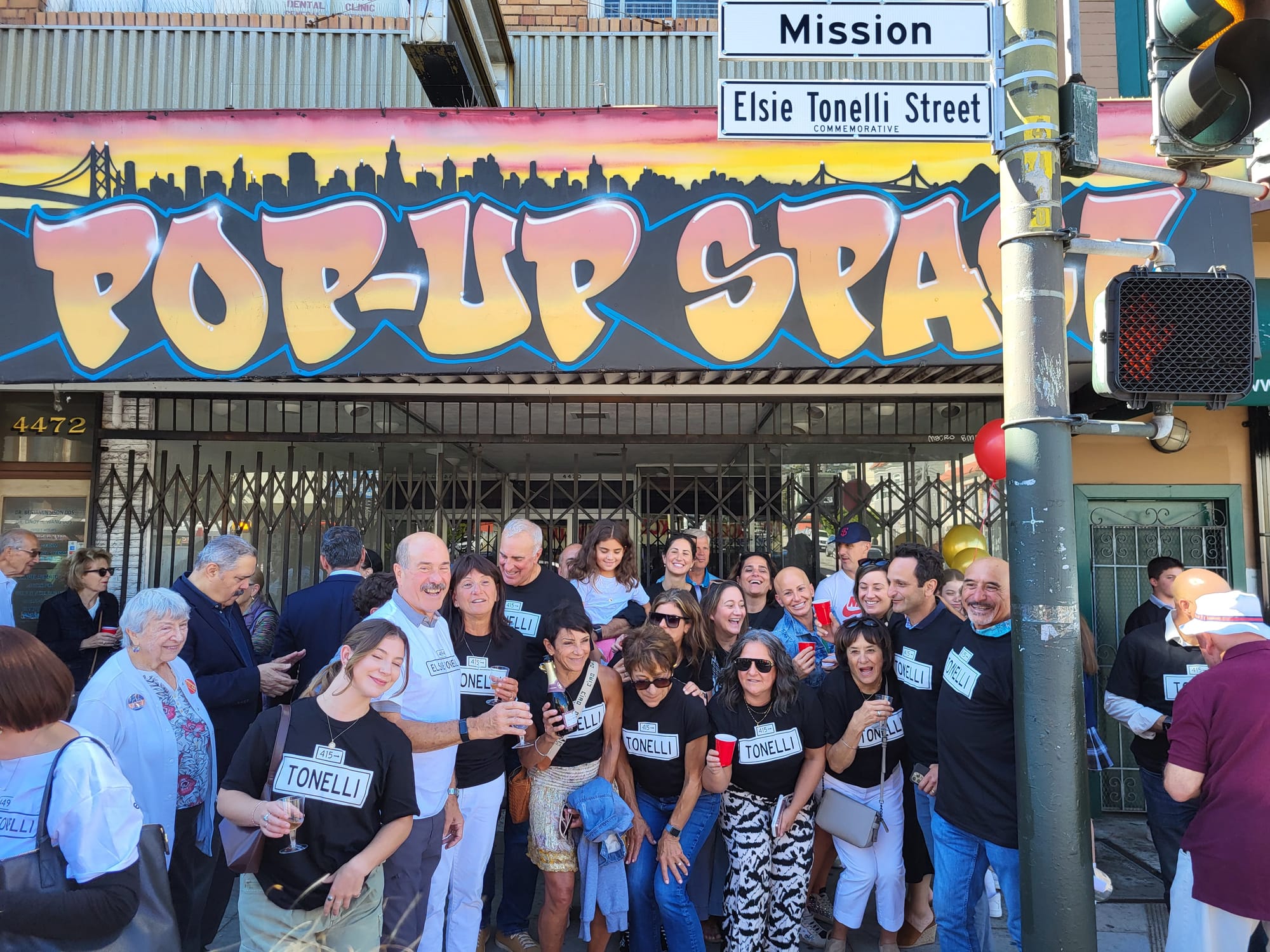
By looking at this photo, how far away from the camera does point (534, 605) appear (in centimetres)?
458

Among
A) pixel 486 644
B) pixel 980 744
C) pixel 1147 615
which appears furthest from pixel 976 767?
pixel 1147 615

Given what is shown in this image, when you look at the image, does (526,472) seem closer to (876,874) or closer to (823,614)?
(823,614)

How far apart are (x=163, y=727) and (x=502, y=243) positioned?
3.54 m

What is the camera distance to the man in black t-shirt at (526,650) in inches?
176

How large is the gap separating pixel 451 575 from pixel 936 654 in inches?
95.0

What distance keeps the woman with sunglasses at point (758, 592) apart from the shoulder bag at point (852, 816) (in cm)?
117

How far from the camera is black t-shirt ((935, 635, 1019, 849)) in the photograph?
359 cm

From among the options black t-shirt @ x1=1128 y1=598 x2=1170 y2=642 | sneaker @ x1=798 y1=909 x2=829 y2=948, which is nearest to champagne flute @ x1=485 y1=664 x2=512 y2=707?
sneaker @ x1=798 y1=909 x2=829 y2=948

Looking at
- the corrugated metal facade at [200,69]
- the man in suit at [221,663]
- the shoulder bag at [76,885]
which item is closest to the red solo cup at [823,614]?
the man in suit at [221,663]

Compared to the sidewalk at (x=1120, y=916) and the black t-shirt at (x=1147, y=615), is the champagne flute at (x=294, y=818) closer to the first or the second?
the sidewalk at (x=1120, y=916)

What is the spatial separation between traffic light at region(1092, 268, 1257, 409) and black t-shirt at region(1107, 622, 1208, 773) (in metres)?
2.02

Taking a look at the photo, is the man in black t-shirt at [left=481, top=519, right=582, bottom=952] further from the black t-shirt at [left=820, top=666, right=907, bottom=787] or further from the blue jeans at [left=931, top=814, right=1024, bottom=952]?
the blue jeans at [left=931, top=814, right=1024, bottom=952]

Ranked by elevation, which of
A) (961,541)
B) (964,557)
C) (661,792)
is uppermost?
(961,541)

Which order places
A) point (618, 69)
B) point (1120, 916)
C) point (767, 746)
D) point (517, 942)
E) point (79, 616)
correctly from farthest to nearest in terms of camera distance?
point (618, 69) → point (79, 616) → point (1120, 916) → point (517, 942) → point (767, 746)
